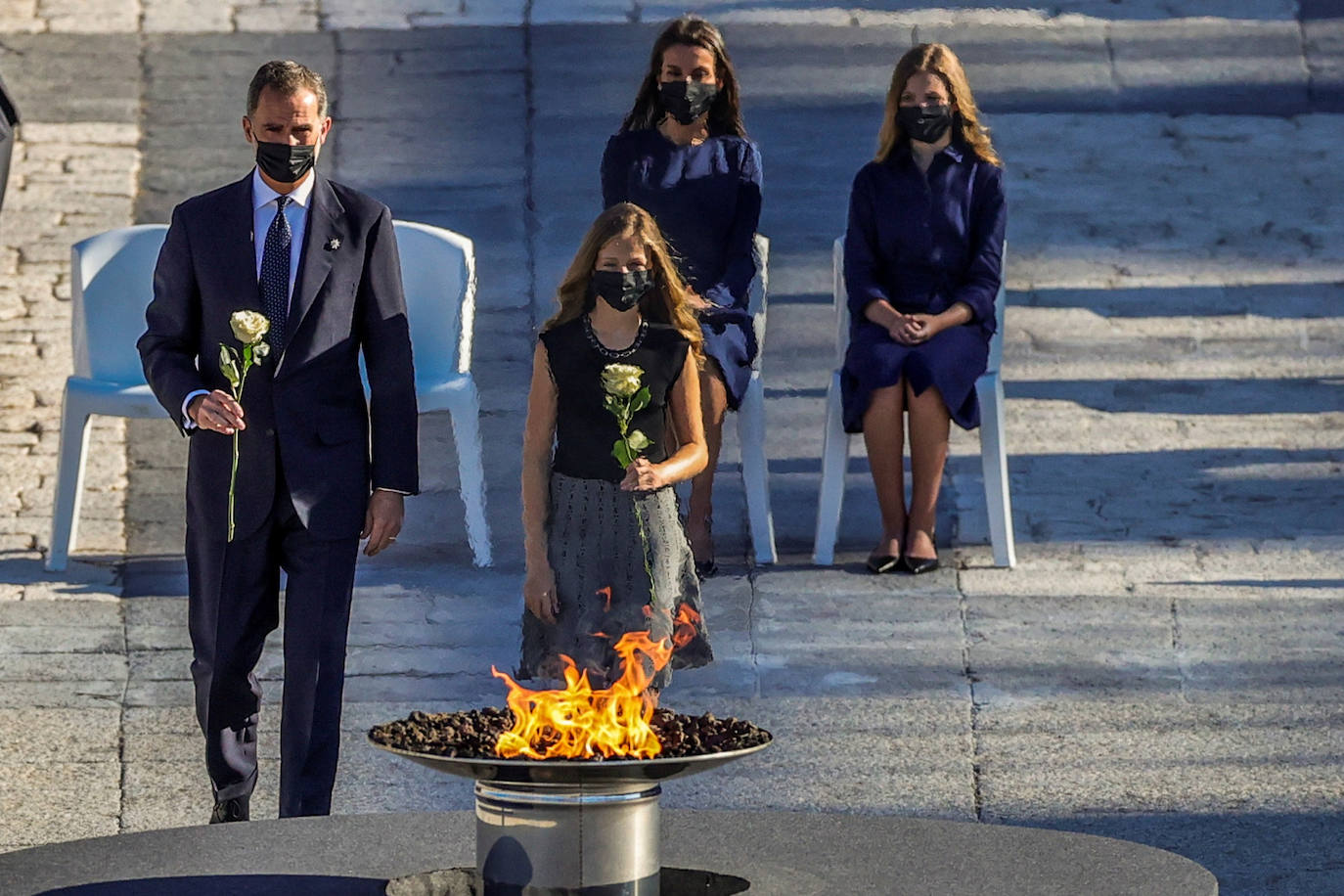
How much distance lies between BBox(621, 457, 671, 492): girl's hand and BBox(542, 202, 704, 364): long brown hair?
1.27 feet

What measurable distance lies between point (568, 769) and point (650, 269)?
7.44ft

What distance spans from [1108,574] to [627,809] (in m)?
4.34

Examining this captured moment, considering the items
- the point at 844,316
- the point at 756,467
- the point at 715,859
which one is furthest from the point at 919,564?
the point at 715,859

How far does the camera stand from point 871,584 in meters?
7.61

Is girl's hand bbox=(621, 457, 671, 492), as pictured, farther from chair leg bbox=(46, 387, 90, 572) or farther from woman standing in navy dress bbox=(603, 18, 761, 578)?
chair leg bbox=(46, 387, 90, 572)

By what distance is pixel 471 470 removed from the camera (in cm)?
787

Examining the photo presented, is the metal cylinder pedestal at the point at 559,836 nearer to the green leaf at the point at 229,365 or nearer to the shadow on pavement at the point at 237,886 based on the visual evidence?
the shadow on pavement at the point at 237,886

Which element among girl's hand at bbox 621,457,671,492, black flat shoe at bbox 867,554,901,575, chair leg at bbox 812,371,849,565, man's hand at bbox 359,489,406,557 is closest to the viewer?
man's hand at bbox 359,489,406,557

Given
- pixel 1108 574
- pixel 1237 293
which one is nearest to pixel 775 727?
pixel 1108 574

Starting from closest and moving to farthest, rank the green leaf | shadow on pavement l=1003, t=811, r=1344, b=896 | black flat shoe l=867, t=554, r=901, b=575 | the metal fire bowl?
the metal fire bowl, the green leaf, shadow on pavement l=1003, t=811, r=1344, b=896, black flat shoe l=867, t=554, r=901, b=575

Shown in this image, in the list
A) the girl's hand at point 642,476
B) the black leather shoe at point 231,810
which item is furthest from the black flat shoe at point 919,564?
the black leather shoe at point 231,810

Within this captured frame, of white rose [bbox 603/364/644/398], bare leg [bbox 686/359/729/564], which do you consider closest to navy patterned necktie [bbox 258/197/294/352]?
white rose [bbox 603/364/644/398]

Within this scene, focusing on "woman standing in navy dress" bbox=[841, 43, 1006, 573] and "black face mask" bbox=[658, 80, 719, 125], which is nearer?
"black face mask" bbox=[658, 80, 719, 125]

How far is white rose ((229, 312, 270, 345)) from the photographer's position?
4.95 metres
